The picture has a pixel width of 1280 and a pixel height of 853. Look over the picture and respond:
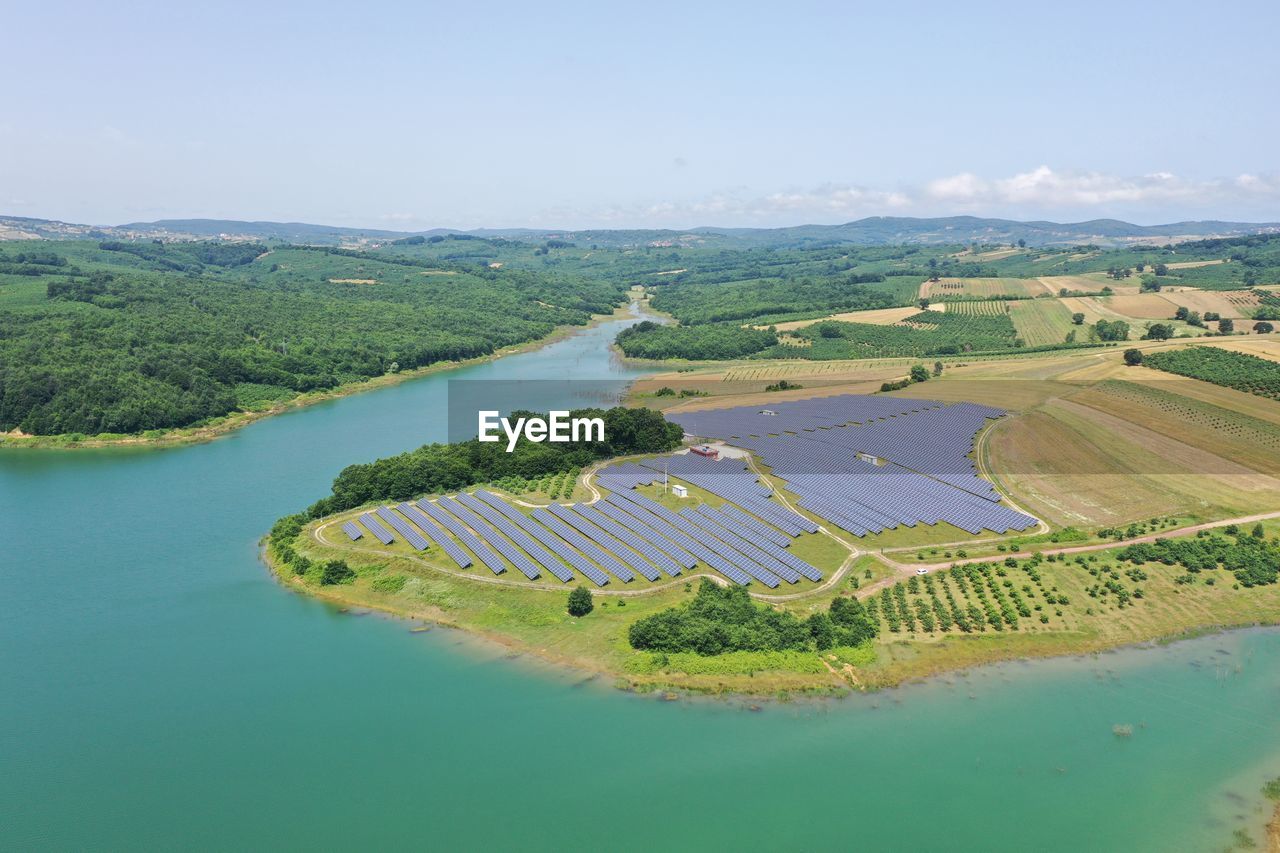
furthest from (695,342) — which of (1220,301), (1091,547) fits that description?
(1220,301)

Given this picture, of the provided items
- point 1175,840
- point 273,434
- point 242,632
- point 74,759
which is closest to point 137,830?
point 74,759

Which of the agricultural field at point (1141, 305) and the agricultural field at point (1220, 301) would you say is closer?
the agricultural field at point (1220, 301)

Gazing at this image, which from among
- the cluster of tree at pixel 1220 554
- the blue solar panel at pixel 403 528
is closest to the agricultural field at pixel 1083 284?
A: the cluster of tree at pixel 1220 554

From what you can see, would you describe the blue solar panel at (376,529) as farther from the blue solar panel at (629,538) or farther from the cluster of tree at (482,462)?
the blue solar panel at (629,538)

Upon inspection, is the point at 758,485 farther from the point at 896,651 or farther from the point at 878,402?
the point at 878,402

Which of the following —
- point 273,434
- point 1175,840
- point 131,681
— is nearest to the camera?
point 1175,840

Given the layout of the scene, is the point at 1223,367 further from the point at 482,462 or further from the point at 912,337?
the point at 482,462

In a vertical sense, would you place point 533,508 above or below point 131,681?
above
